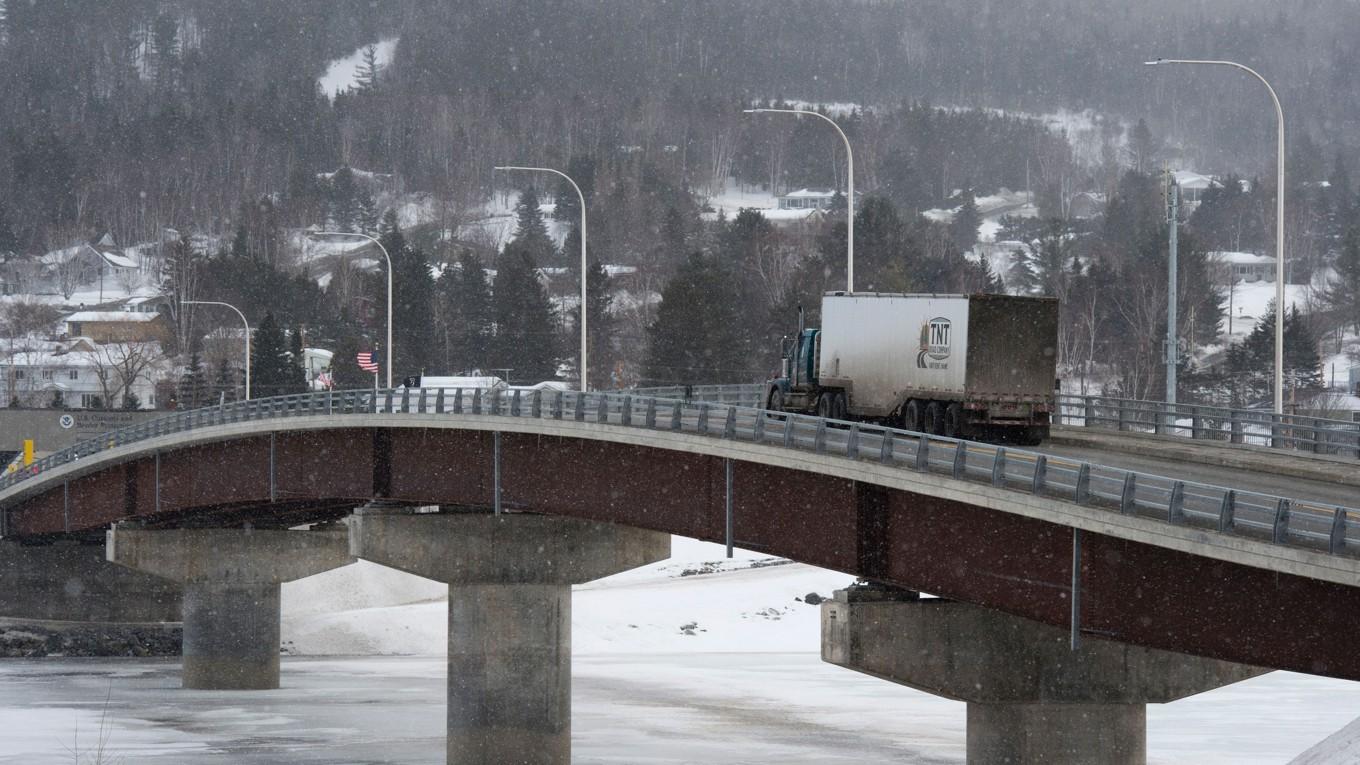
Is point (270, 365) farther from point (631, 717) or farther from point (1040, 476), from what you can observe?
point (1040, 476)

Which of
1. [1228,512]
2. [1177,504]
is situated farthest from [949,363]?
[1228,512]

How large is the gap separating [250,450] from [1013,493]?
123ft

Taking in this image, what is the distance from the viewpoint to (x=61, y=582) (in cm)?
9188

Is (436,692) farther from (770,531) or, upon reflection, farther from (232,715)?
(770,531)

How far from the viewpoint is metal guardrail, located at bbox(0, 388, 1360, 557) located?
2262 cm

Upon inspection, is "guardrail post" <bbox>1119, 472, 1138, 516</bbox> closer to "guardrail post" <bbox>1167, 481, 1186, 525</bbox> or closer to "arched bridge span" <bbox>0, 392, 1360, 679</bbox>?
"arched bridge span" <bbox>0, 392, 1360, 679</bbox>

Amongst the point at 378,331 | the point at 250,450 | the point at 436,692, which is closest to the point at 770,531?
the point at 250,450

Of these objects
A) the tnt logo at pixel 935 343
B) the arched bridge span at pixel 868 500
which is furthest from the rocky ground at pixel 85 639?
the tnt logo at pixel 935 343

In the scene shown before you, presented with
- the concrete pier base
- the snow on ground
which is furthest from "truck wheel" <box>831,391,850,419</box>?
the concrete pier base

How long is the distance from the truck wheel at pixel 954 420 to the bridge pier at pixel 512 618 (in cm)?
1291

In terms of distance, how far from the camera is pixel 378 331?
581 ft

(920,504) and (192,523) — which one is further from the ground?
(920,504)

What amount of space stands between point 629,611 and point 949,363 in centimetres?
5434

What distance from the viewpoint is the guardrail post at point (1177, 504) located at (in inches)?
940
